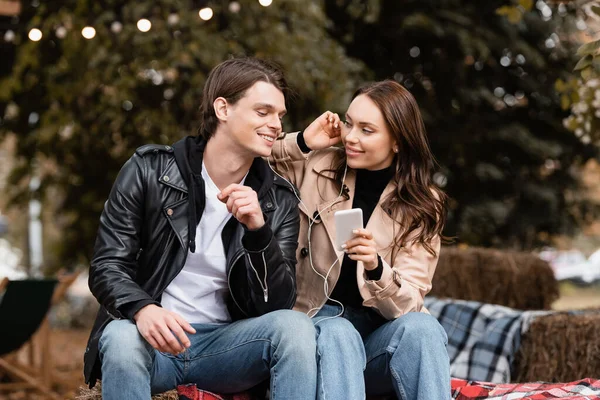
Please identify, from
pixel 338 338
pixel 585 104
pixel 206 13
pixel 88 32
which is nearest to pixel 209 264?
pixel 338 338

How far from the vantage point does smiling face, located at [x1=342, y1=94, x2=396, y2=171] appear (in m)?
3.27

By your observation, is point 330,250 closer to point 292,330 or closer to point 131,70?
point 292,330

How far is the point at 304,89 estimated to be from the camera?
7.43 meters

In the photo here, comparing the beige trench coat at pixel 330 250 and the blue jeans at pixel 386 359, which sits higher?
the beige trench coat at pixel 330 250

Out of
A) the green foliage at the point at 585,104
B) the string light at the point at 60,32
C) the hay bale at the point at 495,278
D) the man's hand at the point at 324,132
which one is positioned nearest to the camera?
the man's hand at the point at 324,132

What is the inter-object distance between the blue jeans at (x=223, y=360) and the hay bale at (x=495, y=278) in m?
3.46

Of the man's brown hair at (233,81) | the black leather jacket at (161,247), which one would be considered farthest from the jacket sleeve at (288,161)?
the black leather jacket at (161,247)

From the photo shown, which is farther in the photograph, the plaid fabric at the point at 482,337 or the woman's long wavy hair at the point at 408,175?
the plaid fabric at the point at 482,337

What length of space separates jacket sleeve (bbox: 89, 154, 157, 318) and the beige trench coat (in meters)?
0.66

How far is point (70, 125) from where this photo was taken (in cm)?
761

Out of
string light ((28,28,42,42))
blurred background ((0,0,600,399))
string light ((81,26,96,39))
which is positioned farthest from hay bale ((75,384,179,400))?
string light ((28,28,42,42))

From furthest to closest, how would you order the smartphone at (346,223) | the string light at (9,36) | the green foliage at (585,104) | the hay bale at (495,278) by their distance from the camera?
the string light at (9,36), the hay bale at (495,278), the green foliage at (585,104), the smartphone at (346,223)

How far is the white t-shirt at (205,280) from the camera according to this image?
2943 millimetres

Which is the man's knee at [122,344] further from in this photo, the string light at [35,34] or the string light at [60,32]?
the string light at [60,32]
